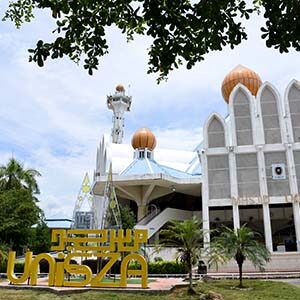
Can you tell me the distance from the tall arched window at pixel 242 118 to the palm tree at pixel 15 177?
18.6 meters

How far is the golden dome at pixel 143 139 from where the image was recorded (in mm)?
41781

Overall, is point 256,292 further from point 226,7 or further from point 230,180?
point 230,180

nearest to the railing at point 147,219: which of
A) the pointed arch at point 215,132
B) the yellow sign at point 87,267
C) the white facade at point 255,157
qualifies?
the white facade at point 255,157

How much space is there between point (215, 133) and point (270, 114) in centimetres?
505

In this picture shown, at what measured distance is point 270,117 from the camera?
106ft

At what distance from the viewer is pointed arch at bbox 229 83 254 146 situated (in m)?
32.1

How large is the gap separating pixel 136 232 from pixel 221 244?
4597 mm

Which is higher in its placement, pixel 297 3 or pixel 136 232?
pixel 297 3

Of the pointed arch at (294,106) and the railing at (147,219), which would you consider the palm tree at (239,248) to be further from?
the railing at (147,219)

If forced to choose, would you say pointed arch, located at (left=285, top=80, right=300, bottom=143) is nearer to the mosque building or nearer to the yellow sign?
the mosque building

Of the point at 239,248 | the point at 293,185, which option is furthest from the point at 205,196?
the point at 239,248

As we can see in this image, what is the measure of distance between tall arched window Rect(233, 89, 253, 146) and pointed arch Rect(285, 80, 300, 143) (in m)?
3.36

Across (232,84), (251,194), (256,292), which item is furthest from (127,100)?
(256,292)

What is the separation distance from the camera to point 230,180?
31.0 metres
